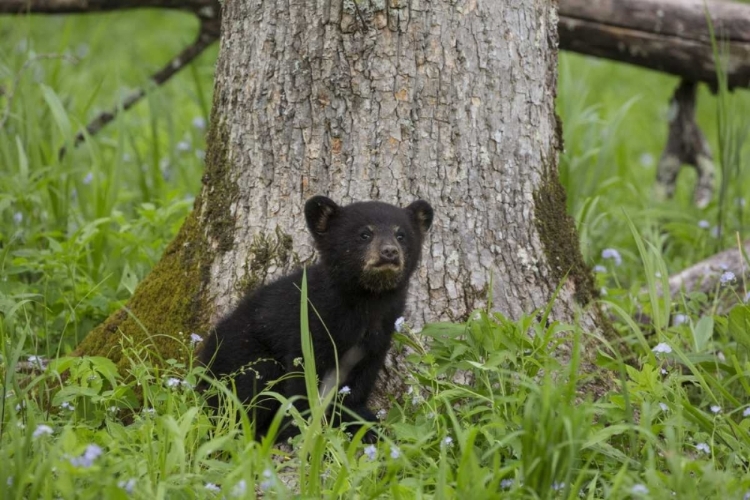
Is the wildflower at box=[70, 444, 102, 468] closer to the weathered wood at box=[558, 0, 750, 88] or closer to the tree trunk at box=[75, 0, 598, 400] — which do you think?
the tree trunk at box=[75, 0, 598, 400]

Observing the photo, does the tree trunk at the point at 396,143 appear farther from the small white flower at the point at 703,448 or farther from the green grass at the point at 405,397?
the small white flower at the point at 703,448

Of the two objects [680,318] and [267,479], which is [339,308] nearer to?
[267,479]

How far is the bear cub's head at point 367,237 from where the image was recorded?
3.57m

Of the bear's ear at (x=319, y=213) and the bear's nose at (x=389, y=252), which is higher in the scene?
the bear's ear at (x=319, y=213)

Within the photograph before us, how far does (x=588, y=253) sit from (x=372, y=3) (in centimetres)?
208

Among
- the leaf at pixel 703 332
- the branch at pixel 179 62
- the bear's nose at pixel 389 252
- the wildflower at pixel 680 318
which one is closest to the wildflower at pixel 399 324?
the bear's nose at pixel 389 252

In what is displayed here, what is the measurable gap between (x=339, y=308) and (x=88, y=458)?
138cm

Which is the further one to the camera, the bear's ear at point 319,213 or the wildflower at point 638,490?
the bear's ear at point 319,213

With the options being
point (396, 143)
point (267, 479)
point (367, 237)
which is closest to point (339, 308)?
point (367, 237)

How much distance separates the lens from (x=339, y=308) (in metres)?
3.65

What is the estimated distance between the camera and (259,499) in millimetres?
3035

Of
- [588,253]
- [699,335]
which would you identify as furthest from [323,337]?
[588,253]

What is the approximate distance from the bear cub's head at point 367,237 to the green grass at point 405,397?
26 centimetres

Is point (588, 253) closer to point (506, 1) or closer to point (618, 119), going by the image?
point (618, 119)
